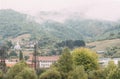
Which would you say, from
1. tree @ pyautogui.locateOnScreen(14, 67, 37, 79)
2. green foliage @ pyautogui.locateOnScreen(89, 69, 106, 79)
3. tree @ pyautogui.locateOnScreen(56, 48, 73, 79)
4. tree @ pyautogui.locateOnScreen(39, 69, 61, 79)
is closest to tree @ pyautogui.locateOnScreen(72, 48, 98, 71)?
green foliage @ pyautogui.locateOnScreen(89, 69, 106, 79)

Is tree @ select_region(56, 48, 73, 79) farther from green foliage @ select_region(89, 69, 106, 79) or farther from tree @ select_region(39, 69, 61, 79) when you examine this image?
green foliage @ select_region(89, 69, 106, 79)

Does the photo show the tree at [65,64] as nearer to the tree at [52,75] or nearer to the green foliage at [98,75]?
the tree at [52,75]

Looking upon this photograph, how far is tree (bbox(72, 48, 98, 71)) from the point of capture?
89.0 meters

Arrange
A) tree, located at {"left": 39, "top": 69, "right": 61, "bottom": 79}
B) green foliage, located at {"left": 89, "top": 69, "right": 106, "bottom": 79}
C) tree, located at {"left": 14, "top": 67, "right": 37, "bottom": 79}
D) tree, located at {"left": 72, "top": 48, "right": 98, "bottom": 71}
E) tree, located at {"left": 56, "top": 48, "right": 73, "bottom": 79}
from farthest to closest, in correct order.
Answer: tree, located at {"left": 72, "top": 48, "right": 98, "bottom": 71} < green foliage, located at {"left": 89, "top": 69, "right": 106, "bottom": 79} < tree, located at {"left": 56, "top": 48, "right": 73, "bottom": 79} < tree, located at {"left": 39, "top": 69, "right": 61, "bottom": 79} < tree, located at {"left": 14, "top": 67, "right": 37, "bottom": 79}

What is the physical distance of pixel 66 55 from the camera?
68875 millimetres

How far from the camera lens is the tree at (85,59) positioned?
89.0m

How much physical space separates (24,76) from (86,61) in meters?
28.9

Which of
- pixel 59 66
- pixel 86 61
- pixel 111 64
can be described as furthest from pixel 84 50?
pixel 59 66

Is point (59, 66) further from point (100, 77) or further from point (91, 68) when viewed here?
point (91, 68)

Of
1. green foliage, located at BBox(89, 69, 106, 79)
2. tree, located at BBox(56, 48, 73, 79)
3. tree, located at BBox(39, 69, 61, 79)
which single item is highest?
tree, located at BBox(56, 48, 73, 79)

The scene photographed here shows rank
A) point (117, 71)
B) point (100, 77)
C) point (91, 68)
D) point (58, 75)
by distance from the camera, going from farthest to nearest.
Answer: point (91, 68) → point (100, 77) → point (58, 75) → point (117, 71)

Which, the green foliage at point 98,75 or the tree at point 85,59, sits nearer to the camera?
the green foliage at point 98,75

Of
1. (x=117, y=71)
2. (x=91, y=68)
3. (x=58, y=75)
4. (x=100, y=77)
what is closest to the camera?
(x=117, y=71)

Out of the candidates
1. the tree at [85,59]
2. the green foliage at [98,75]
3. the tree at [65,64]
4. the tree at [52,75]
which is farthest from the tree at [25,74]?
the tree at [85,59]
